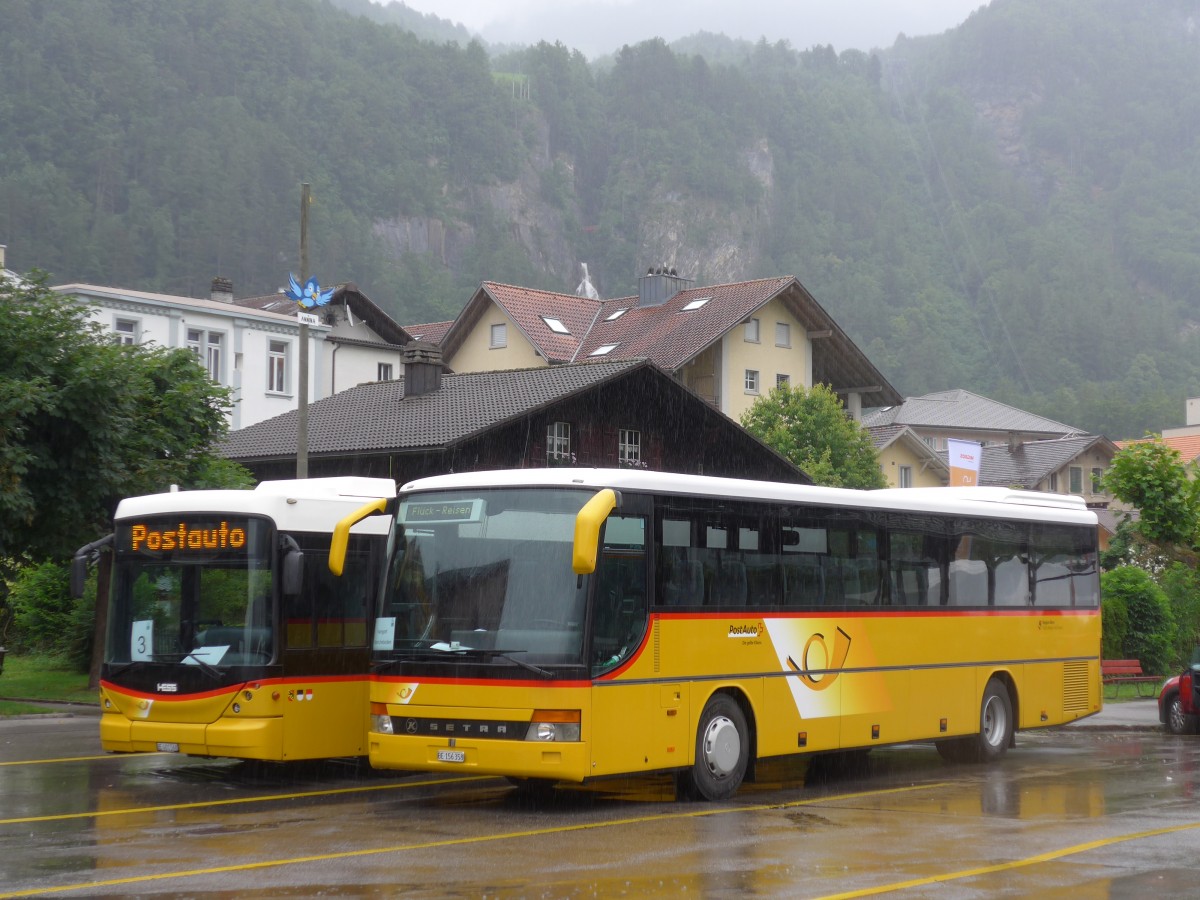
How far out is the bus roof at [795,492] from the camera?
1350 cm

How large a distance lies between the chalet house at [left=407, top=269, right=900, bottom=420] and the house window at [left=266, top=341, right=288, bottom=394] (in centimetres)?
766

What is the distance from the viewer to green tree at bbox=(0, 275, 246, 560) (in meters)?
24.6

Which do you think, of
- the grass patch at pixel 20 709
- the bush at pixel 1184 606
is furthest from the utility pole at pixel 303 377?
the bush at pixel 1184 606

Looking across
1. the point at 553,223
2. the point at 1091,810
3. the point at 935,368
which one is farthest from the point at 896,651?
the point at 553,223

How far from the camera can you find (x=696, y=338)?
65125 millimetres

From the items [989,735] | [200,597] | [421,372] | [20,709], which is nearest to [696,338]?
[421,372]

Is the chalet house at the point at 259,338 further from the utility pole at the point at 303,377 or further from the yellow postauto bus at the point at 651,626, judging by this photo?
the yellow postauto bus at the point at 651,626

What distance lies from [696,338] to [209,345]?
745 inches

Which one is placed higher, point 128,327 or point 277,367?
point 128,327

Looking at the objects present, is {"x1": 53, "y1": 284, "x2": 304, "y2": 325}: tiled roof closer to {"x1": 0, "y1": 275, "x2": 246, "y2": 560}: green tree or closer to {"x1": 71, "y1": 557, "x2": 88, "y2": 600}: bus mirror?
{"x1": 0, "y1": 275, "x2": 246, "y2": 560}: green tree

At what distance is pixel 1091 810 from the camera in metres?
13.7

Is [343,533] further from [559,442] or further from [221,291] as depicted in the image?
[221,291]

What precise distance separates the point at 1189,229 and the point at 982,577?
590 ft

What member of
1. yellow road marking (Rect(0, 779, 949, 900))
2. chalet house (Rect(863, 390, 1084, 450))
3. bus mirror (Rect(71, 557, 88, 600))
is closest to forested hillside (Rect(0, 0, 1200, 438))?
chalet house (Rect(863, 390, 1084, 450))
